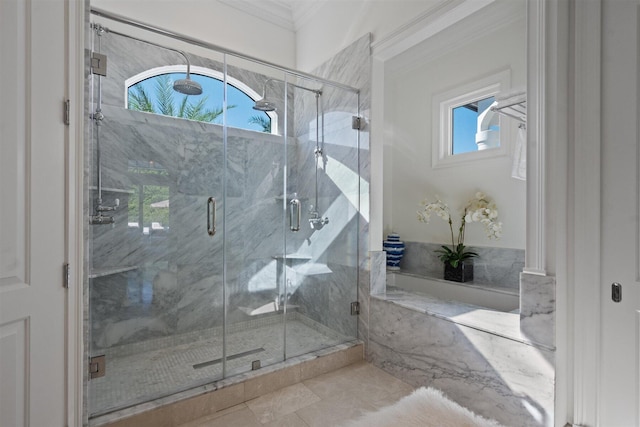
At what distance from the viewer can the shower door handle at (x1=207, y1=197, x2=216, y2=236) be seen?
251 centimetres

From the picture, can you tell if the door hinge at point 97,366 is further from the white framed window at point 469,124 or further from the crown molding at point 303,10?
the crown molding at point 303,10

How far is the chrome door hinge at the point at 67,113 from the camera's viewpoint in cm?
136

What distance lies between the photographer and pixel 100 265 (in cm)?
203

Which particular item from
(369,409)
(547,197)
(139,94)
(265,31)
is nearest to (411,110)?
(265,31)

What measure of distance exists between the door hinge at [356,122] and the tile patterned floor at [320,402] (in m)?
1.86

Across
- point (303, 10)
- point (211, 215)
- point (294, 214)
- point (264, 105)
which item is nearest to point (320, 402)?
point (294, 214)

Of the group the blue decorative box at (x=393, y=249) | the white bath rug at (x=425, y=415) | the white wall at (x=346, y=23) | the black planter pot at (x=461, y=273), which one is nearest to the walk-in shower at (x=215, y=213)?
the white wall at (x=346, y=23)

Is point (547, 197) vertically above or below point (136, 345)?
above

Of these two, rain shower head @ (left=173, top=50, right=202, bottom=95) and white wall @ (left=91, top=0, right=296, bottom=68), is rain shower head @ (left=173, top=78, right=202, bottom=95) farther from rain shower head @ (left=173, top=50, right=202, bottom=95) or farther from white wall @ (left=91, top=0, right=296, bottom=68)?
white wall @ (left=91, top=0, right=296, bottom=68)

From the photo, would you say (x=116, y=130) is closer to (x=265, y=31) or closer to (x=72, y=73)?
(x=72, y=73)

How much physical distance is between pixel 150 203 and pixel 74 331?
116 centimetres

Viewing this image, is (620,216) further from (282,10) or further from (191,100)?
(282,10)

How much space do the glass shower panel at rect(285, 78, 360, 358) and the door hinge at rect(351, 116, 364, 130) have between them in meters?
0.02

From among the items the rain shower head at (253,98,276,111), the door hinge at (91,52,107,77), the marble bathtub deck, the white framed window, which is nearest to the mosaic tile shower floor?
the marble bathtub deck
